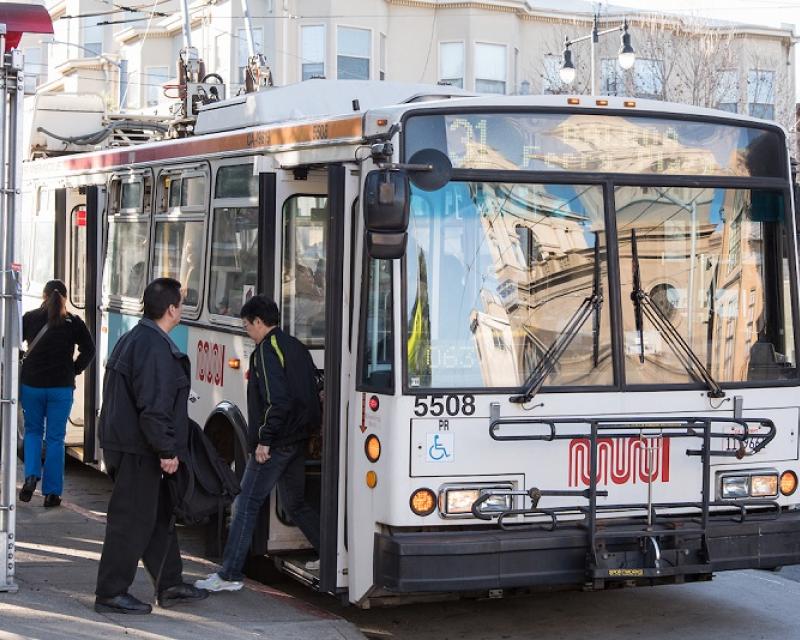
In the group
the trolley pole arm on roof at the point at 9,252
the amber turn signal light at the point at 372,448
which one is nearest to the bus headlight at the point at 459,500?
the amber turn signal light at the point at 372,448

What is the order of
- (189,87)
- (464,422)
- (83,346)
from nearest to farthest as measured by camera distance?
1. (464,422)
2. (83,346)
3. (189,87)

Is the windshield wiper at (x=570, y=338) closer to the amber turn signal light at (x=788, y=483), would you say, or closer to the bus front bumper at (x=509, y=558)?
the bus front bumper at (x=509, y=558)

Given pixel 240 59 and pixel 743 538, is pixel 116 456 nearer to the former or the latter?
pixel 743 538

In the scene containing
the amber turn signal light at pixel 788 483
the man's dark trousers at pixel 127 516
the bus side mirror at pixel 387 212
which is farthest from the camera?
the amber turn signal light at pixel 788 483

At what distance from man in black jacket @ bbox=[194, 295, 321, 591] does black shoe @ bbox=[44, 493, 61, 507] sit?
10.6ft

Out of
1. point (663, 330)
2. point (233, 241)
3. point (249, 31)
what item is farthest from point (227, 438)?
point (249, 31)

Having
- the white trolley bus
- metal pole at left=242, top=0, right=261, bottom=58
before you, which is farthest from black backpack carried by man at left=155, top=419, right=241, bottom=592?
metal pole at left=242, top=0, right=261, bottom=58

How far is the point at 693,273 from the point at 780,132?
1.04 metres

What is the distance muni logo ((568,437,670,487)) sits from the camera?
7.38 meters

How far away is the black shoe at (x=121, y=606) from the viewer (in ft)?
25.1

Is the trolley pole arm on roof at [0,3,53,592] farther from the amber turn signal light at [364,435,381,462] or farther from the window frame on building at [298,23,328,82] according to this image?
the window frame on building at [298,23,328,82]

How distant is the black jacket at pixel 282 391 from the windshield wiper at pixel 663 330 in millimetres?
1867

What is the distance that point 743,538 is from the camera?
7602 millimetres

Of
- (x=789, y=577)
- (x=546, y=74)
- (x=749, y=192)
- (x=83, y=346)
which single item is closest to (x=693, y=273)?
(x=749, y=192)
